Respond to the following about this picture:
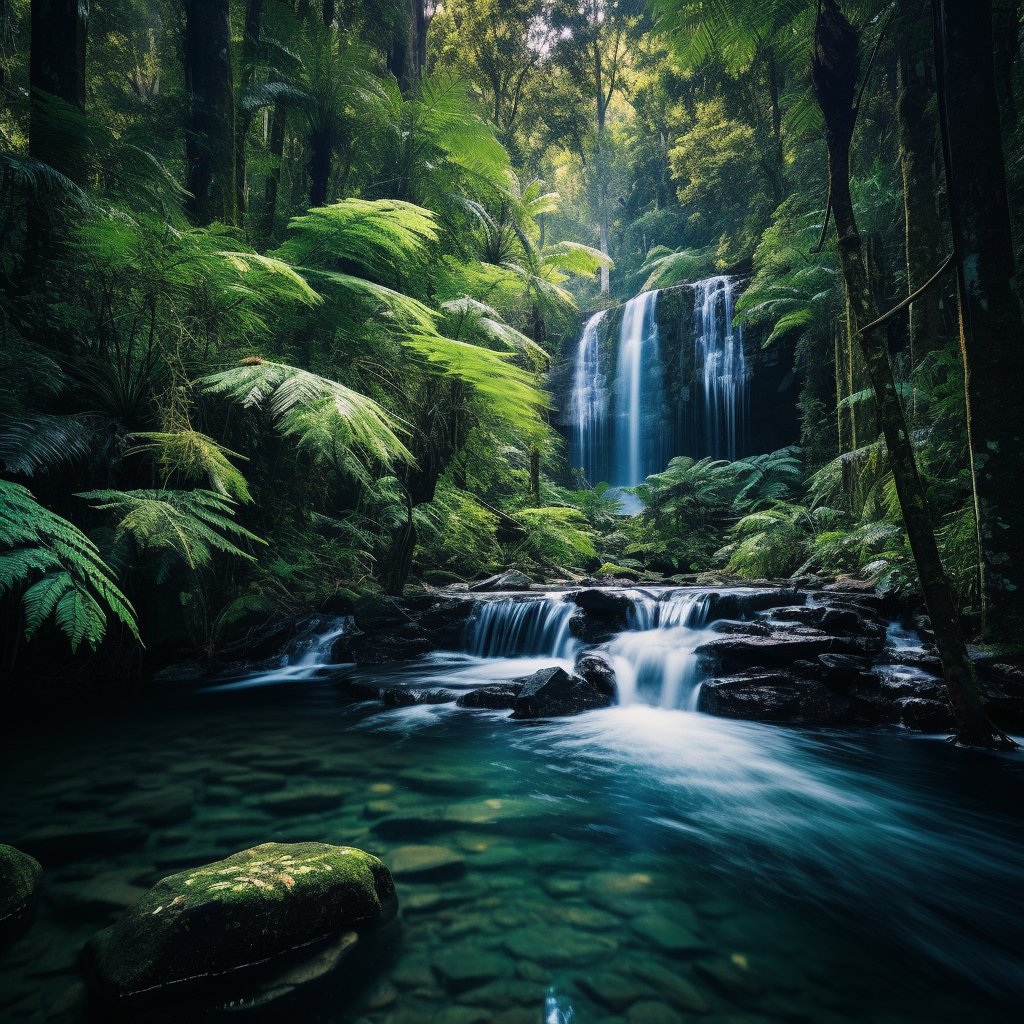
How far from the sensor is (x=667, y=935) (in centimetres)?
203

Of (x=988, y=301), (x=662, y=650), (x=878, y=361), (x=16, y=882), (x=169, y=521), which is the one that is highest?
(x=988, y=301)

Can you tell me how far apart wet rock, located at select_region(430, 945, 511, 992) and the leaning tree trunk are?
2917 millimetres

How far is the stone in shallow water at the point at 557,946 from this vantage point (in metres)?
1.88

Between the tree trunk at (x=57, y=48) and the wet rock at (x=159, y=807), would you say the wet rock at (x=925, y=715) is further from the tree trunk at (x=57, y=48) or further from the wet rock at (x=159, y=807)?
the tree trunk at (x=57, y=48)

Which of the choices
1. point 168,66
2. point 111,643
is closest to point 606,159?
point 168,66

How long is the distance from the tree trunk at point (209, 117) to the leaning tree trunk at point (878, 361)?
20.1ft

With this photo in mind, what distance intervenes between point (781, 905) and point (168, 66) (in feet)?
48.3

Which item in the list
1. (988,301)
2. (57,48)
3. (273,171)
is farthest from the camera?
(273,171)

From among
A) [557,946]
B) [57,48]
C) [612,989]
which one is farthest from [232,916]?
[57,48]

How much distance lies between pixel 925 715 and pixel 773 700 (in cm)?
104

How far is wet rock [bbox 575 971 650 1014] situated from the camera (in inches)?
67.0

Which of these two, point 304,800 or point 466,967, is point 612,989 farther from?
point 304,800

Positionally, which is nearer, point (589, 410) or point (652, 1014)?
point (652, 1014)

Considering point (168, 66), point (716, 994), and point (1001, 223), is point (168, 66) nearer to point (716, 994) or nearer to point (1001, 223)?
point (1001, 223)
